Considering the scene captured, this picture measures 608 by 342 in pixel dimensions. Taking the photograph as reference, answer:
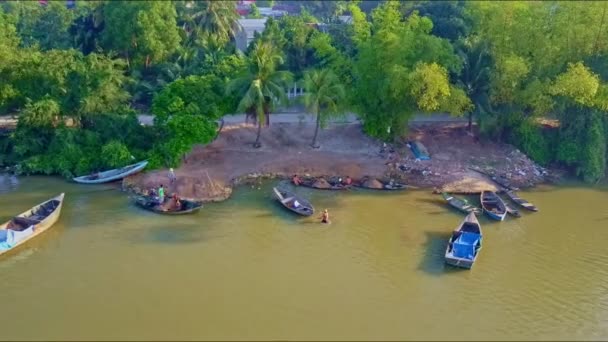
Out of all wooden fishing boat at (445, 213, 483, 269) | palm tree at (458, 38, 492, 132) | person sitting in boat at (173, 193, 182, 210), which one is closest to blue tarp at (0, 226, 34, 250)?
person sitting in boat at (173, 193, 182, 210)

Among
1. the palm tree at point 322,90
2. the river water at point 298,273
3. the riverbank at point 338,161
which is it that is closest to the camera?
the river water at point 298,273

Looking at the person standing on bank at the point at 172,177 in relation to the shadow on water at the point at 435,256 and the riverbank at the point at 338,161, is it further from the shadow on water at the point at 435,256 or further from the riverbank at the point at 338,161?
the shadow on water at the point at 435,256

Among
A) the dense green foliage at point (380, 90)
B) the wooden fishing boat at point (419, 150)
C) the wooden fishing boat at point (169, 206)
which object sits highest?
the dense green foliage at point (380, 90)

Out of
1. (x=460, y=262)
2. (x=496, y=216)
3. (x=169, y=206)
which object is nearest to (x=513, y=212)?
(x=496, y=216)

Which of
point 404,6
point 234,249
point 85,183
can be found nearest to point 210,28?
point 404,6

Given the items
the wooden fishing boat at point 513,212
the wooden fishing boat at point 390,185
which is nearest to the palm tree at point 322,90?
the wooden fishing boat at point 390,185

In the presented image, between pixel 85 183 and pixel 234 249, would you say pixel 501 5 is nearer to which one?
pixel 234 249
